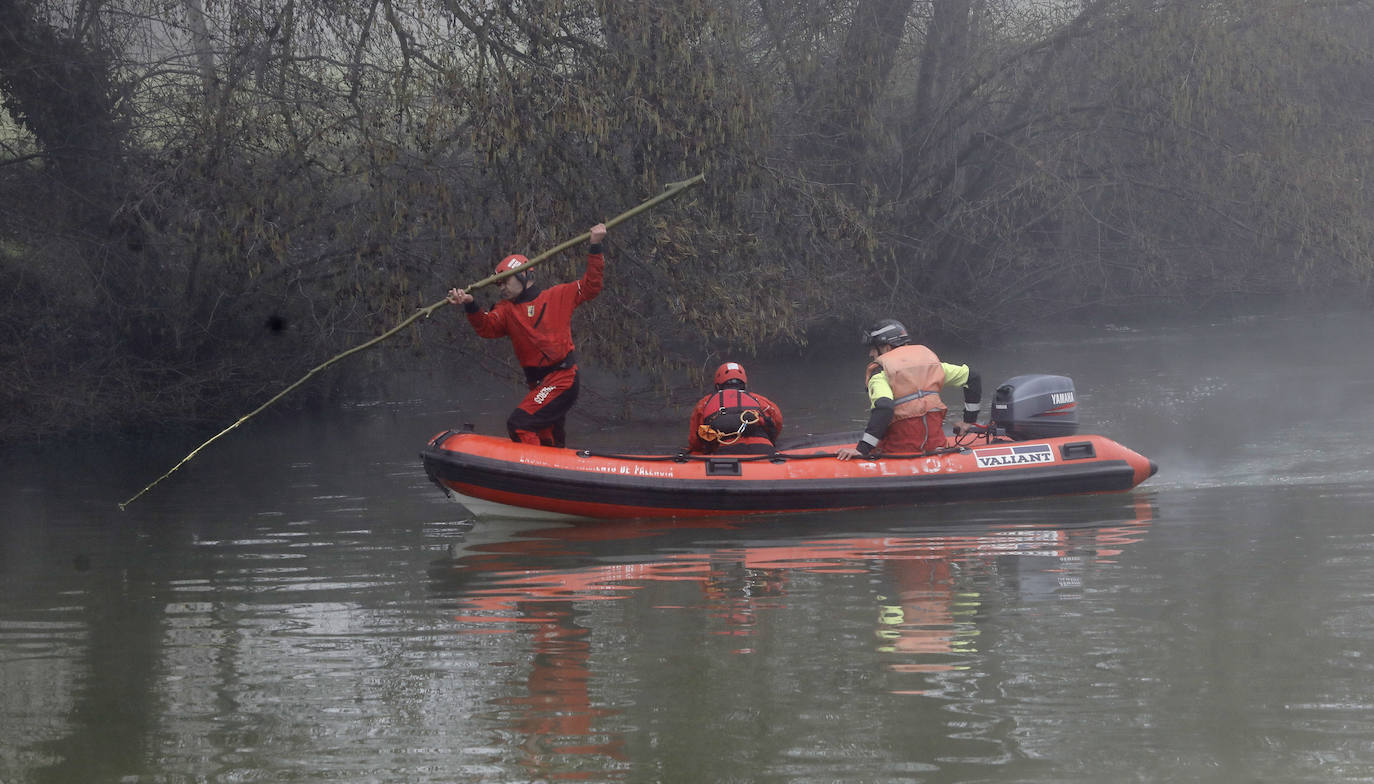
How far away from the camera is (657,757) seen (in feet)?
15.1

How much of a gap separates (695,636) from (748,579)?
4.16ft

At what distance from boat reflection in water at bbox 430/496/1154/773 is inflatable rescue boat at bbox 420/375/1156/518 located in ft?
0.36

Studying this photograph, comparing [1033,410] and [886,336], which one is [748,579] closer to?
[886,336]

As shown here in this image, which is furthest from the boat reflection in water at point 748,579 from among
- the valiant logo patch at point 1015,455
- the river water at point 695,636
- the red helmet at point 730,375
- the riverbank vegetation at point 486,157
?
the riverbank vegetation at point 486,157

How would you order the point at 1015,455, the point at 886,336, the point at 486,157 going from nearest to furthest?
the point at 886,336
the point at 1015,455
the point at 486,157

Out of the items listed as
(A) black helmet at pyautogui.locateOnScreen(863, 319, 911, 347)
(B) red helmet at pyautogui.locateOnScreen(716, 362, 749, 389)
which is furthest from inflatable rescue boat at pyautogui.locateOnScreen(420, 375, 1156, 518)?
(A) black helmet at pyautogui.locateOnScreen(863, 319, 911, 347)

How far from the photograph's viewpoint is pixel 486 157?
38.3ft

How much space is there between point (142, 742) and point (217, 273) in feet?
32.6

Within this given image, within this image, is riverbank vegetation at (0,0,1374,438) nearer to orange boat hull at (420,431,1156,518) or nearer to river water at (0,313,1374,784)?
river water at (0,313,1374,784)

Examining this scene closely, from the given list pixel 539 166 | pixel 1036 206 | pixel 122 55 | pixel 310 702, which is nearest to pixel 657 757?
pixel 310 702

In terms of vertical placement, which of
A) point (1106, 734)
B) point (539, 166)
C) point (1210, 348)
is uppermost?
point (539, 166)

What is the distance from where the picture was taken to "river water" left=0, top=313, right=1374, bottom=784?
4613 millimetres

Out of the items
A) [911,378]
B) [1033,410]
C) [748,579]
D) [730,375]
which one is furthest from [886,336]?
[748,579]

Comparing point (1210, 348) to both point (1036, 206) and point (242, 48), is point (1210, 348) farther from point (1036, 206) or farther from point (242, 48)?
point (242, 48)
